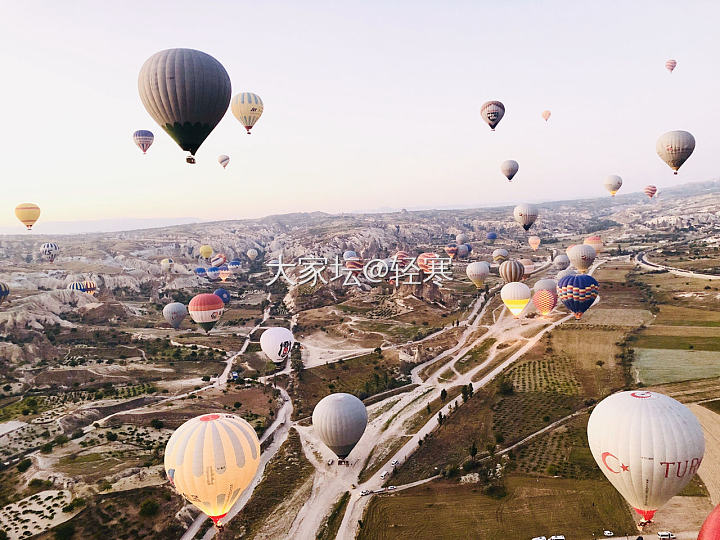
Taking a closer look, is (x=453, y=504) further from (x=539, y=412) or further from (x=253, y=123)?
(x=253, y=123)

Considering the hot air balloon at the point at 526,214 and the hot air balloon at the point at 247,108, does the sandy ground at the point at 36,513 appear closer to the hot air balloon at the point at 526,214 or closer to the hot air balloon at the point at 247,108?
the hot air balloon at the point at 247,108

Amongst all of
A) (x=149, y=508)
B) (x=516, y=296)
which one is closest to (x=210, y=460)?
(x=149, y=508)

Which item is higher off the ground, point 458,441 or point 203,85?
point 203,85

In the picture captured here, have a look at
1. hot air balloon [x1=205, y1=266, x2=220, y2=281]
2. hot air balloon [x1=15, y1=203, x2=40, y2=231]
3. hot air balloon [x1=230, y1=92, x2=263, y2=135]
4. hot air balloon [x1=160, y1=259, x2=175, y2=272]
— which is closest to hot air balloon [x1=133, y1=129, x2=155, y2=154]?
hot air balloon [x1=230, y1=92, x2=263, y2=135]

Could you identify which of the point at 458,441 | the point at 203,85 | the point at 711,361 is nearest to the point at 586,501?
the point at 458,441

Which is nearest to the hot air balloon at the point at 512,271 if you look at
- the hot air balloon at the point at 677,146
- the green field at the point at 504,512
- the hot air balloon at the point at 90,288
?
the hot air balloon at the point at 677,146

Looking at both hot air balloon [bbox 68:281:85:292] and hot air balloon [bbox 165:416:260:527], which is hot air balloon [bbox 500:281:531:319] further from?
hot air balloon [bbox 68:281:85:292]
